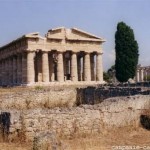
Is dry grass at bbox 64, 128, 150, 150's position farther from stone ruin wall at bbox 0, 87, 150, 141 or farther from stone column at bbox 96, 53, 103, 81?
stone column at bbox 96, 53, 103, 81

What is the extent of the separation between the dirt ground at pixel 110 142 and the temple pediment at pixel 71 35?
42.5 meters

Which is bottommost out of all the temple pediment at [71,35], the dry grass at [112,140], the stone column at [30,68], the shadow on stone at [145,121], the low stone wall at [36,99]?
the dry grass at [112,140]

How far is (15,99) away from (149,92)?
776 cm

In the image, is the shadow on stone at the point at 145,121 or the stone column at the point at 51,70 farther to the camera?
the stone column at the point at 51,70

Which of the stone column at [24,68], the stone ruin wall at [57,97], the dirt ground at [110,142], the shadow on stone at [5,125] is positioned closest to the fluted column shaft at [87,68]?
the stone column at [24,68]

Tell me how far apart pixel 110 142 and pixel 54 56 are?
50990mm

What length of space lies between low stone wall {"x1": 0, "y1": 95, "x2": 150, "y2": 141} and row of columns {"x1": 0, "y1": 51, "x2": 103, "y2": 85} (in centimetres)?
4034

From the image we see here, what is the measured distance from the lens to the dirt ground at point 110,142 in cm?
1133

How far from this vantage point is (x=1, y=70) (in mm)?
73688

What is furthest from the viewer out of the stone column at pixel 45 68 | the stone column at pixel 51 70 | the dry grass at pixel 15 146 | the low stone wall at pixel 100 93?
the stone column at pixel 51 70

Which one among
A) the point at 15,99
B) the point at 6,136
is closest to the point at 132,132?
the point at 6,136

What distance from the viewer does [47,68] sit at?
56.3 metres

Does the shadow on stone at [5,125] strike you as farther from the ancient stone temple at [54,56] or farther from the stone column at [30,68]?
the stone column at [30,68]

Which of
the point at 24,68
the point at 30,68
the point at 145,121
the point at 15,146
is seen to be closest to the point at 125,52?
the point at 30,68
